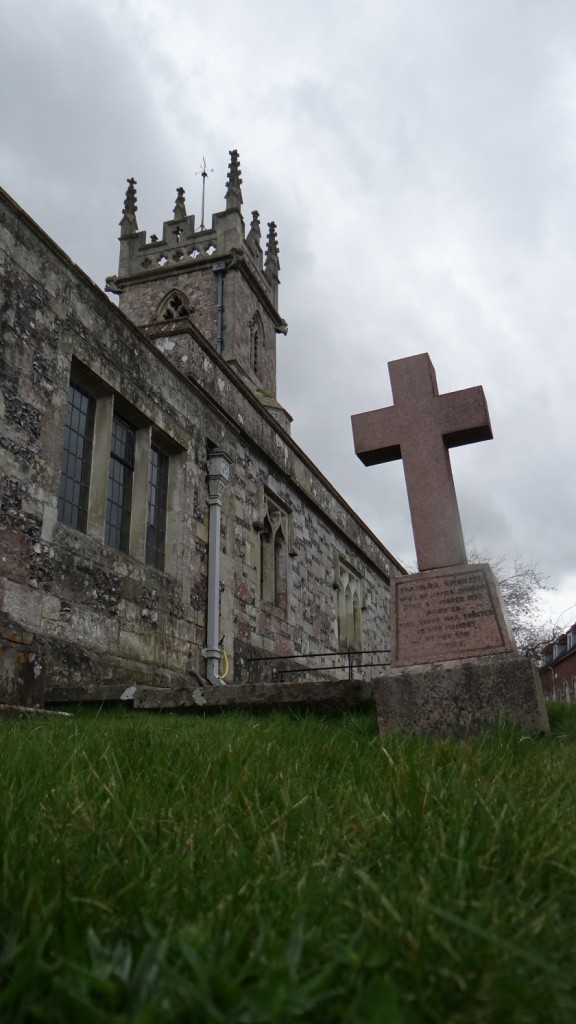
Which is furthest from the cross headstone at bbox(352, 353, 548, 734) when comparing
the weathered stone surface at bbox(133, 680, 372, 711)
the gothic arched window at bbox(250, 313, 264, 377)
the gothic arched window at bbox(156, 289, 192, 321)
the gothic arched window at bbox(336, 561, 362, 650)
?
the gothic arched window at bbox(156, 289, 192, 321)

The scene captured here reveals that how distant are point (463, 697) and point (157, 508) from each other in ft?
19.0

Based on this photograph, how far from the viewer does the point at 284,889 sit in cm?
158

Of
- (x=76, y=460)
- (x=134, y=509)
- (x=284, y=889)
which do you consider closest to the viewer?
(x=284, y=889)

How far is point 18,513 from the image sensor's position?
6.69 m

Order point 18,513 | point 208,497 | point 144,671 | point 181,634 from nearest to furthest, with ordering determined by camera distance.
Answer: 1. point 18,513
2. point 144,671
3. point 181,634
4. point 208,497

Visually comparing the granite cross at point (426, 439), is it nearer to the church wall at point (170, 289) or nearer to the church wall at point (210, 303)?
the church wall at point (210, 303)

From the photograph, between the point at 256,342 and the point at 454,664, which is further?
the point at 256,342

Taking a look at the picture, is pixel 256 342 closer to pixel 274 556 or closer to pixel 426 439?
pixel 274 556

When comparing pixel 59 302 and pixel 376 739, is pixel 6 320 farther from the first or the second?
pixel 376 739

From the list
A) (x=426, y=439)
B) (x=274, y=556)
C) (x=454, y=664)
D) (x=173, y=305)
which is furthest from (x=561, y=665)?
(x=454, y=664)

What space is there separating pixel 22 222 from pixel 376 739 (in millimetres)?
6135

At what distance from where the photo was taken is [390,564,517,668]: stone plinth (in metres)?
4.83

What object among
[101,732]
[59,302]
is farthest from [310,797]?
[59,302]

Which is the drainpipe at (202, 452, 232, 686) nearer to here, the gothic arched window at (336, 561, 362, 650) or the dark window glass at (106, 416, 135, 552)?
the dark window glass at (106, 416, 135, 552)
